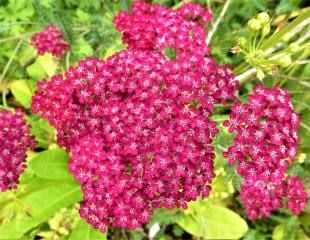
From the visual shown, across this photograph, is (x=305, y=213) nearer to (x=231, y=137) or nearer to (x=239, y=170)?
(x=231, y=137)

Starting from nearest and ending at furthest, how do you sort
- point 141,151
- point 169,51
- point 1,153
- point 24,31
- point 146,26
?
point 141,151 → point 1,153 → point 146,26 → point 169,51 → point 24,31

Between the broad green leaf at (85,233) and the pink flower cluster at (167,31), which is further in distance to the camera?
the broad green leaf at (85,233)

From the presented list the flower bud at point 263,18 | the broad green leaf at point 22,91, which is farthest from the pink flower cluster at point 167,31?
the broad green leaf at point 22,91

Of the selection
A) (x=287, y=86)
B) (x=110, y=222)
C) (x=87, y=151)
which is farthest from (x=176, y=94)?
(x=287, y=86)

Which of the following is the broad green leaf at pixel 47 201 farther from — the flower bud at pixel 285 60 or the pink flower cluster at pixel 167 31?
the flower bud at pixel 285 60

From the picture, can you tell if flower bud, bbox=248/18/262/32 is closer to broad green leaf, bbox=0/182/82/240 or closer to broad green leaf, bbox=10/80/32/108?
broad green leaf, bbox=0/182/82/240
